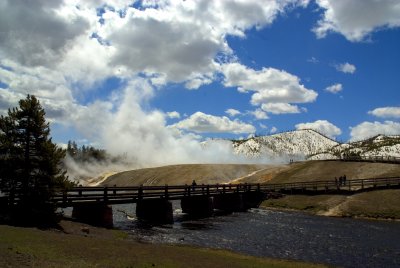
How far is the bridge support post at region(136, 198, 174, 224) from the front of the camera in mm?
48531

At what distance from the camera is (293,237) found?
1521 inches

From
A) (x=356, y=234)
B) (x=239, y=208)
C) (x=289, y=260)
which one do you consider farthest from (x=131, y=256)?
(x=239, y=208)

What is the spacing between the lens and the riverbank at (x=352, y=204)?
55625mm

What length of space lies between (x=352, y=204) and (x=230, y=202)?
18988 mm

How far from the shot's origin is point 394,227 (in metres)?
46.5

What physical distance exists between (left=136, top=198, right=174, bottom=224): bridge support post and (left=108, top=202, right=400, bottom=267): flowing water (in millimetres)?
1630

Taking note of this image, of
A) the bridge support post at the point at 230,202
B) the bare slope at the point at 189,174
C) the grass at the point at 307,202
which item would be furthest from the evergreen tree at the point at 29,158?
the bare slope at the point at 189,174

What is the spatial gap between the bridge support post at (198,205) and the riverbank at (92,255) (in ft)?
102

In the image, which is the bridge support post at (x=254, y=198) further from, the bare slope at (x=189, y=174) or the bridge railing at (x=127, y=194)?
the bare slope at (x=189, y=174)

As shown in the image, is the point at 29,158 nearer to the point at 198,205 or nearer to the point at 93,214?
the point at 93,214

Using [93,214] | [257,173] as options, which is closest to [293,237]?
[93,214]

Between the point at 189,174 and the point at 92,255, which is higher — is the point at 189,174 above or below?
above

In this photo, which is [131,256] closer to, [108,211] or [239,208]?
[108,211]

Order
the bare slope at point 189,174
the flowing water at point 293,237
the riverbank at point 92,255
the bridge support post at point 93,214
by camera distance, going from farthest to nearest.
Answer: the bare slope at point 189,174 < the bridge support post at point 93,214 < the flowing water at point 293,237 < the riverbank at point 92,255
